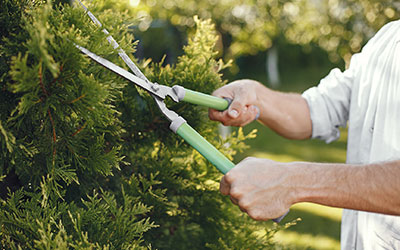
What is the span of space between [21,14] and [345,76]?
1.37 meters

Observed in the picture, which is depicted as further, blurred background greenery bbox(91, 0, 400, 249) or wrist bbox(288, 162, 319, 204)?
blurred background greenery bbox(91, 0, 400, 249)

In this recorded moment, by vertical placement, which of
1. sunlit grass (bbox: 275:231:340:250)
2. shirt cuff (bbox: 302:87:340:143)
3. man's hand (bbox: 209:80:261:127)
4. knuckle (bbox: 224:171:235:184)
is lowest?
Result: sunlit grass (bbox: 275:231:340:250)

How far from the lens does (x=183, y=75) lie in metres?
1.68

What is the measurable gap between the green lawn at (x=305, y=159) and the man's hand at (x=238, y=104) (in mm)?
578

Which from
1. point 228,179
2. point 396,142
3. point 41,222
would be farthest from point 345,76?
point 41,222

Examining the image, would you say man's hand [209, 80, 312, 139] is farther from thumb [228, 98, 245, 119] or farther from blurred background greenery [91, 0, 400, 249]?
blurred background greenery [91, 0, 400, 249]

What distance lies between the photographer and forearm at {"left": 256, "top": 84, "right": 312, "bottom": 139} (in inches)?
77.6

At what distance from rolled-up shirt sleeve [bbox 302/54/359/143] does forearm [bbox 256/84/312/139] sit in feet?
0.11

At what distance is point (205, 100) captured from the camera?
157 cm

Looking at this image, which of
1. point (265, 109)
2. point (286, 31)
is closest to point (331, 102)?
point (265, 109)

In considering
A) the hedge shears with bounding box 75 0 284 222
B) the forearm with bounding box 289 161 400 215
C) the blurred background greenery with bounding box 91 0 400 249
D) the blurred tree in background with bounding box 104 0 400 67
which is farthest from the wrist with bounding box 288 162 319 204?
the blurred tree in background with bounding box 104 0 400 67

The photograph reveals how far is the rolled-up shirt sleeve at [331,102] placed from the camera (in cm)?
196

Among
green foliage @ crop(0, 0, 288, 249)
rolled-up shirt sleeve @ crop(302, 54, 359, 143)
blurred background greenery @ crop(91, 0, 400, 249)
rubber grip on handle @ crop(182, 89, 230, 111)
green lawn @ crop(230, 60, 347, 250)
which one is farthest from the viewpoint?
blurred background greenery @ crop(91, 0, 400, 249)

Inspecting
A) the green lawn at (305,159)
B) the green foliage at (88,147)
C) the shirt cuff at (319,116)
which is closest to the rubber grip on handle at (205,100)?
the green foliage at (88,147)
